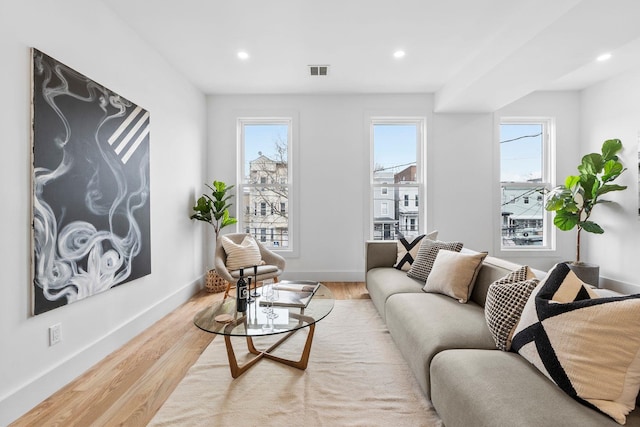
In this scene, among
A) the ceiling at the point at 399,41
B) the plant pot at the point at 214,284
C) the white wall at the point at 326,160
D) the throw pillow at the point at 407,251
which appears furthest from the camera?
the white wall at the point at 326,160

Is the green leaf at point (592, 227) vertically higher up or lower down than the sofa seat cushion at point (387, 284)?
higher up

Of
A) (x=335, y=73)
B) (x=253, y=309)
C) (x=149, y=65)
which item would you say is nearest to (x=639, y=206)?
(x=335, y=73)

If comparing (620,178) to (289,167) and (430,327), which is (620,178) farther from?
(289,167)

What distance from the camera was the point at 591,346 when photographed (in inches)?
44.7

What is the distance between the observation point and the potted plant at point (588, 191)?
386 centimetres

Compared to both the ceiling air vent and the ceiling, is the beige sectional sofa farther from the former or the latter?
the ceiling air vent

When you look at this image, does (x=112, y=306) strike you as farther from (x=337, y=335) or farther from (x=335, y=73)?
(x=335, y=73)

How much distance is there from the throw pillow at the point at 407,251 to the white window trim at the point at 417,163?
3.83 feet

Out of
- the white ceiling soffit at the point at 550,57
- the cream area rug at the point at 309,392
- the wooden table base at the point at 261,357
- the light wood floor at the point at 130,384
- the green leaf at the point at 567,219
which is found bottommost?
the light wood floor at the point at 130,384

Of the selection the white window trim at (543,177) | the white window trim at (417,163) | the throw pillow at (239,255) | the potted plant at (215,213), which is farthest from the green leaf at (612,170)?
the potted plant at (215,213)

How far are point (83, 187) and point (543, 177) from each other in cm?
549

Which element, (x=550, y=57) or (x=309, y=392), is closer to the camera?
(x=309, y=392)

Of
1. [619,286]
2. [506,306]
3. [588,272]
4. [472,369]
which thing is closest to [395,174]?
[588,272]

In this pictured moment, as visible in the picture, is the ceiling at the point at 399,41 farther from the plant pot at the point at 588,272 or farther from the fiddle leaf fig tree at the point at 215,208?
the plant pot at the point at 588,272
